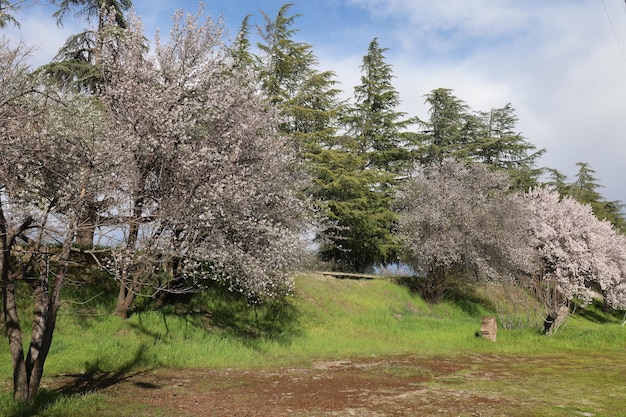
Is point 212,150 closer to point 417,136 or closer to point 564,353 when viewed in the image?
point 564,353

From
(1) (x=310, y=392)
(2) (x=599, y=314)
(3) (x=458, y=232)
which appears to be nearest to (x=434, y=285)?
(3) (x=458, y=232)

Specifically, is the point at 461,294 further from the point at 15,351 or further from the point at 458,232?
the point at 15,351

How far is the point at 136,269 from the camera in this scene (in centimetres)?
1467

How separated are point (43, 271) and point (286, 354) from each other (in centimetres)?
912

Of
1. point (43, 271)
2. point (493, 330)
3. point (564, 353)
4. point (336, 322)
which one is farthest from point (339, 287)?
point (43, 271)

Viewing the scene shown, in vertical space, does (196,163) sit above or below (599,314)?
above

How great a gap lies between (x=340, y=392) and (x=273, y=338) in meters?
6.84

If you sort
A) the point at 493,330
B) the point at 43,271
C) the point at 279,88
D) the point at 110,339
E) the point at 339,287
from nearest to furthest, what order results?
the point at 43,271 → the point at 110,339 → the point at 493,330 → the point at 339,287 → the point at 279,88

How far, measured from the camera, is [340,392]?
10305mm

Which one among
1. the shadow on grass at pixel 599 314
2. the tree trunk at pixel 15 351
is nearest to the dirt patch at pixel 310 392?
the tree trunk at pixel 15 351

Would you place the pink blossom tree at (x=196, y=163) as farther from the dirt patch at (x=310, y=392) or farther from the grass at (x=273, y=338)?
the dirt patch at (x=310, y=392)

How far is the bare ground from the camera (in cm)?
853

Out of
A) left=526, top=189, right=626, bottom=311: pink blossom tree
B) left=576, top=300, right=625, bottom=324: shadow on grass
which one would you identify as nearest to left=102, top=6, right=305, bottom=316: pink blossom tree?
left=526, top=189, right=626, bottom=311: pink blossom tree

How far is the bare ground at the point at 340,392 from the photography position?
8531mm
